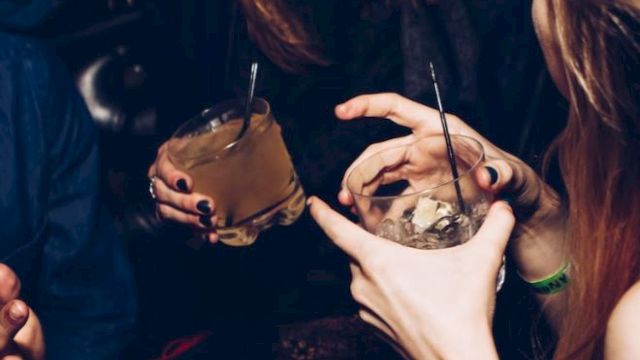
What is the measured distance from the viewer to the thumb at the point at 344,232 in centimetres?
110

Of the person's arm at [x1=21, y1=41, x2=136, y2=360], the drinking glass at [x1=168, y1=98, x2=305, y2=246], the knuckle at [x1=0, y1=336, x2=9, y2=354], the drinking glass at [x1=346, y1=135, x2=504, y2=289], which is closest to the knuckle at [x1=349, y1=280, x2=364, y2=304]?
the drinking glass at [x1=346, y1=135, x2=504, y2=289]

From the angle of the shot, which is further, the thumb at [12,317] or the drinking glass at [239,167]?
the drinking glass at [239,167]

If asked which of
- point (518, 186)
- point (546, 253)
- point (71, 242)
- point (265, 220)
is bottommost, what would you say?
point (71, 242)

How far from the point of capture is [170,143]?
1.52 metres

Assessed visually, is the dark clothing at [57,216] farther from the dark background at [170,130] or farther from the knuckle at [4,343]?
the knuckle at [4,343]

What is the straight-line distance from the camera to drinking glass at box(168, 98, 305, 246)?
1.39 metres

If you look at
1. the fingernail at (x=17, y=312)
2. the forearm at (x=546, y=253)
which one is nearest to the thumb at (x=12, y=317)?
the fingernail at (x=17, y=312)

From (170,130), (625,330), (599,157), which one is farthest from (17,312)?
(170,130)

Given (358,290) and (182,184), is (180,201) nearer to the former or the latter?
(182,184)

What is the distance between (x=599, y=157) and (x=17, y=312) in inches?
41.4

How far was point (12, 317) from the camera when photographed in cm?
100

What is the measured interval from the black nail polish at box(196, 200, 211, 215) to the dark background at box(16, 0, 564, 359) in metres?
0.60

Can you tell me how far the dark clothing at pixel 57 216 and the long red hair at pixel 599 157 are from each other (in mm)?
1438

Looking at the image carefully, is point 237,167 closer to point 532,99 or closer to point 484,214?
point 484,214
